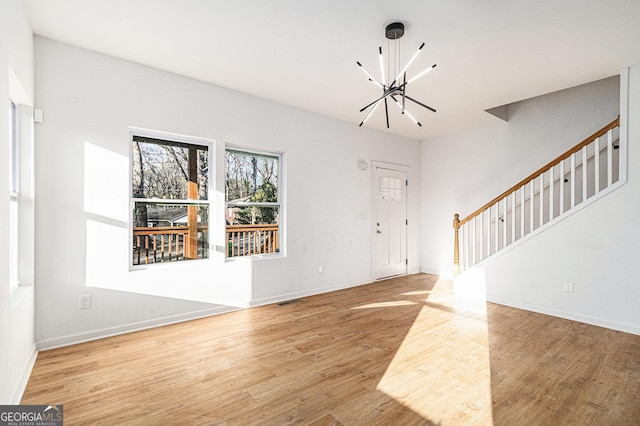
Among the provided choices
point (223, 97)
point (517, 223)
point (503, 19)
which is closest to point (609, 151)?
point (517, 223)

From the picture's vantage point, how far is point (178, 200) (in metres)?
3.60

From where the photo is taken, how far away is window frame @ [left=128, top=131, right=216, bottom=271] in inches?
129

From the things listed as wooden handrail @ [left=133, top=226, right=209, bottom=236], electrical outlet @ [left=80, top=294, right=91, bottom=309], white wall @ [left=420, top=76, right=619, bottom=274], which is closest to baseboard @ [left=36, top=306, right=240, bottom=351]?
electrical outlet @ [left=80, top=294, right=91, bottom=309]

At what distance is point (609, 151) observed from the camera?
11.5 ft

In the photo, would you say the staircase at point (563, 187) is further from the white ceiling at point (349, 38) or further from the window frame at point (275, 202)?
the window frame at point (275, 202)

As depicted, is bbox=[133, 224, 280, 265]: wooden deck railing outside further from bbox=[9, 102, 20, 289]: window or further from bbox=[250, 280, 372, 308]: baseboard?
bbox=[9, 102, 20, 289]: window

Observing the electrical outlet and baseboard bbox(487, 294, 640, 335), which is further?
baseboard bbox(487, 294, 640, 335)

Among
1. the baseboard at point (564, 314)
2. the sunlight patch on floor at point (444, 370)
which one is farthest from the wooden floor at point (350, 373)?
the baseboard at point (564, 314)

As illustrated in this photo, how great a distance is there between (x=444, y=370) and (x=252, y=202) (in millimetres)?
3019

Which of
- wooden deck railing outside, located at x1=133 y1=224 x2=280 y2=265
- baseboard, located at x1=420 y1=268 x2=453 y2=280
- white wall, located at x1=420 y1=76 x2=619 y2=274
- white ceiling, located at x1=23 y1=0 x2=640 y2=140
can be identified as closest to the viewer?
white ceiling, located at x1=23 y1=0 x2=640 y2=140

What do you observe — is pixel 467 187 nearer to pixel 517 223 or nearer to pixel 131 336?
pixel 517 223

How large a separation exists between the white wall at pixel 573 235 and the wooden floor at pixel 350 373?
375 millimetres

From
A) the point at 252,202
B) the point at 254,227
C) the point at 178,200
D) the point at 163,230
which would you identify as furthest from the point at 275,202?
the point at 163,230

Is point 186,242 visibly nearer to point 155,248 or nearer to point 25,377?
point 155,248
